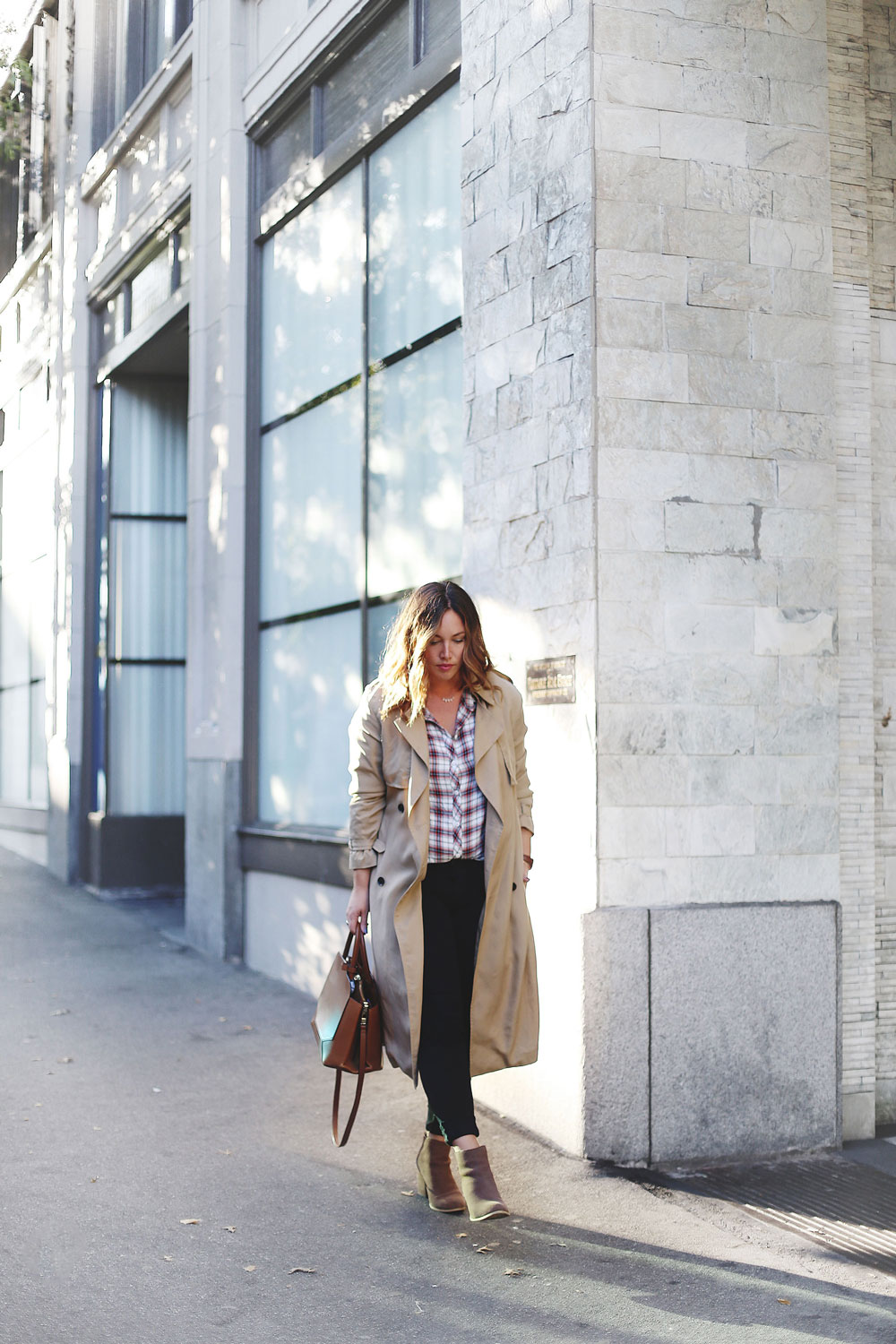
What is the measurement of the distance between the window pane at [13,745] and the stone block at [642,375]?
1362cm

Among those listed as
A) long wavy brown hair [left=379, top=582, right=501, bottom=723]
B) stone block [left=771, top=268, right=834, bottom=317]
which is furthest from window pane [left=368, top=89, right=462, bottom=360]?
long wavy brown hair [left=379, top=582, right=501, bottom=723]

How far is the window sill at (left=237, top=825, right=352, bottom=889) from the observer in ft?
27.3

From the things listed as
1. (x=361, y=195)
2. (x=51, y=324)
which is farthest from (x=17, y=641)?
(x=361, y=195)

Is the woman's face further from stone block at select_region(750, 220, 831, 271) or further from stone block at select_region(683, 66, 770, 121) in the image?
stone block at select_region(683, 66, 770, 121)

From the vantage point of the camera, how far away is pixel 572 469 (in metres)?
5.56

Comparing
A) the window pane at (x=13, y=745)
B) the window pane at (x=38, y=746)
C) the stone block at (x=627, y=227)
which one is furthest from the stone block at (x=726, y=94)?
the window pane at (x=13, y=745)

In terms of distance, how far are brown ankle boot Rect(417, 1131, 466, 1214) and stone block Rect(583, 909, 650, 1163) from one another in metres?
0.72

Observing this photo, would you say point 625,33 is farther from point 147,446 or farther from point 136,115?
point 147,446

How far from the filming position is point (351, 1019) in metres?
4.64

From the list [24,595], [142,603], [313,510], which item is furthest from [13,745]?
[313,510]

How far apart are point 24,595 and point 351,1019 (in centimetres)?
1416

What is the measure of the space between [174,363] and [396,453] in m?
5.92

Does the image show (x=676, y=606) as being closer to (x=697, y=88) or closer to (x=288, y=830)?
(x=697, y=88)

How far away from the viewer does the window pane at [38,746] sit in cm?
1664
